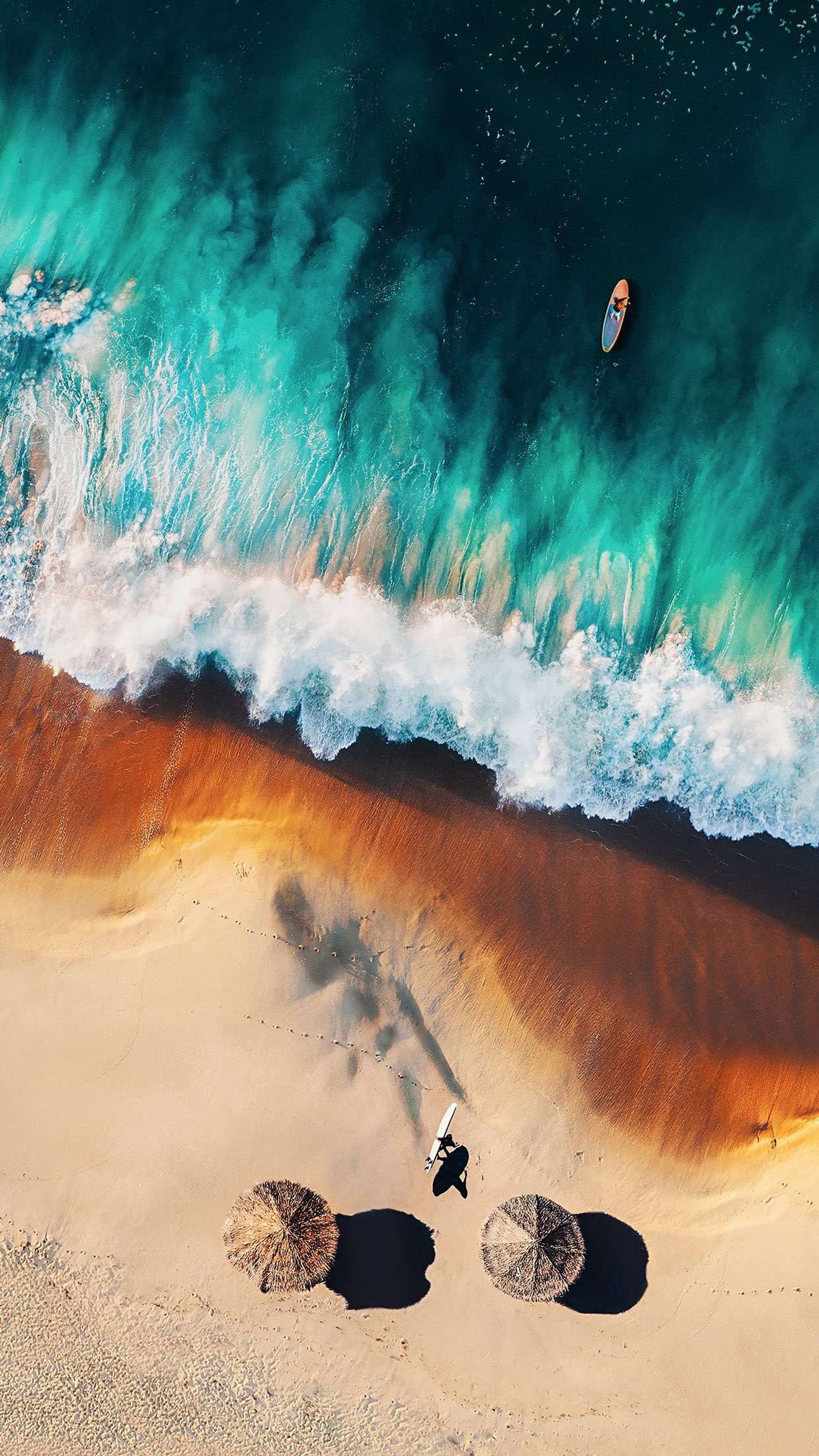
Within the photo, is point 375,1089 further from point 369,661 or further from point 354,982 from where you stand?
point 369,661

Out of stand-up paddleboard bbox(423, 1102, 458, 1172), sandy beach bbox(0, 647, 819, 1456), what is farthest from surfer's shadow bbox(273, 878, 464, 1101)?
stand-up paddleboard bbox(423, 1102, 458, 1172)

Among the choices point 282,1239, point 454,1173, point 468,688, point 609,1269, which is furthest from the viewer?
point 468,688

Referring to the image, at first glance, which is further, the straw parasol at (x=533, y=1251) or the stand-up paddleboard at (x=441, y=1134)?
the stand-up paddleboard at (x=441, y=1134)

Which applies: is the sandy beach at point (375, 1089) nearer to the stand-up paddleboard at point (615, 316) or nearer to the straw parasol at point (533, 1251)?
the straw parasol at point (533, 1251)

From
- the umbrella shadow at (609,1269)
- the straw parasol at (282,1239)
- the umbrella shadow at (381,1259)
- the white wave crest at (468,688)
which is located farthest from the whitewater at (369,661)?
the umbrella shadow at (381,1259)

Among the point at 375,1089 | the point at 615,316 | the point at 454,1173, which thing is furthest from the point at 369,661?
the point at 454,1173

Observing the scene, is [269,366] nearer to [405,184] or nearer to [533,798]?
[405,184]
